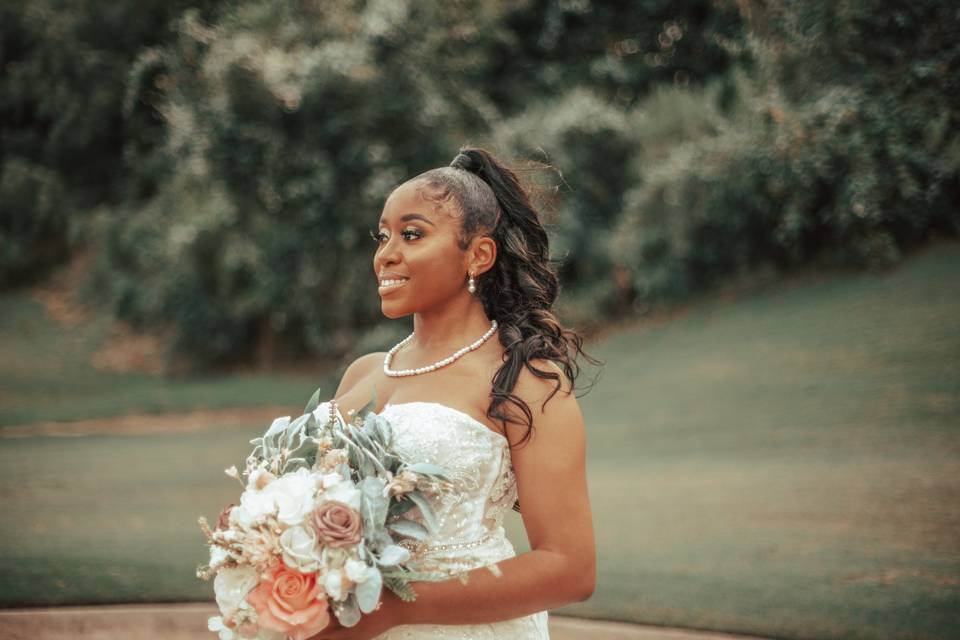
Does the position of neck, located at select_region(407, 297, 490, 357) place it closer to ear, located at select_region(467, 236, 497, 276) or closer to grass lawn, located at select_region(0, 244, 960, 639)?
ear, located at select_region(467, 236, 497, 276)

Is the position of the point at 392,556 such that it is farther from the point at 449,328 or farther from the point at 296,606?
the point at 449,328

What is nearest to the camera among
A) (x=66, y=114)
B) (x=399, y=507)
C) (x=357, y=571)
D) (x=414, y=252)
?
(x=357, y=571)

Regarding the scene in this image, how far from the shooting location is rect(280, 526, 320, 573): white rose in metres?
2.16

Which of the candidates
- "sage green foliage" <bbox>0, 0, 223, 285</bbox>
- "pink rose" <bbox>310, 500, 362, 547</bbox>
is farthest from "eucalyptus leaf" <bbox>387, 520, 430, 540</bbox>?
"sage green foliage" <bbox>0, 0, 223, 285</bbox>

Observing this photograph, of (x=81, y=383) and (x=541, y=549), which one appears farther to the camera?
(x=81, y=383)

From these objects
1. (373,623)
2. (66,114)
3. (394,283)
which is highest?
(66,114)

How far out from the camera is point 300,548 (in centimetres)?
218

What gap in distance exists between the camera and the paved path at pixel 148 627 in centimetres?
496

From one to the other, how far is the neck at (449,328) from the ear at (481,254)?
108mm

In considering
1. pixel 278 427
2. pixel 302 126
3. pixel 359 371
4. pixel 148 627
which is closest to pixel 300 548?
pixel 278 427

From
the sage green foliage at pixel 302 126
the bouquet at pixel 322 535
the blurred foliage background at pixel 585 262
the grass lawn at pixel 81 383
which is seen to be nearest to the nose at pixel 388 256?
the bouquet at pixel 322 535

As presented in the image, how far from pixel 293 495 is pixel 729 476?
8.28 metres

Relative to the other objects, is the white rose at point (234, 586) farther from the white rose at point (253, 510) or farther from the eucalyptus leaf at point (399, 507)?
the eucalyptus leaf at point (399, 507)

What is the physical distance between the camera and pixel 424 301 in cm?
265
